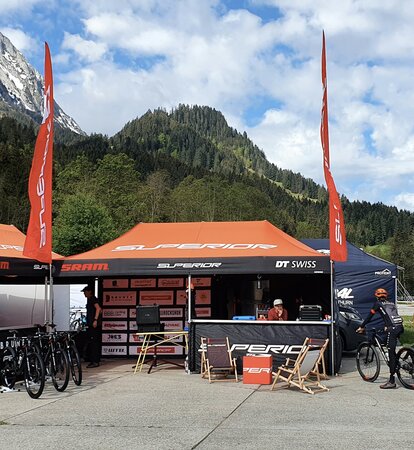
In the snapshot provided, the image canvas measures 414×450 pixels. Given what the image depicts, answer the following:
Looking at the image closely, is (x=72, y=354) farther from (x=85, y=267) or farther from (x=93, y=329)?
(x=93, y=329)

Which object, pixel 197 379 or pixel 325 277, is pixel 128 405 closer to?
pixel 197 379

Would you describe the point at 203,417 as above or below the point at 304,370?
below

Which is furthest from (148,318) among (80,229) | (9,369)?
(80,229)

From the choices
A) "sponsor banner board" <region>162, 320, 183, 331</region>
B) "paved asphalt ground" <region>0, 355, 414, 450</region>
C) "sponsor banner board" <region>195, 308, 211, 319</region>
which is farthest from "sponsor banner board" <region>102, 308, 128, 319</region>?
"paved asphalt ground" <region>0, 355, 414, 450</region>

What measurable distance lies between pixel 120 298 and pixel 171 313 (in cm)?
135

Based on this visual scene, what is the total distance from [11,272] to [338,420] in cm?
670

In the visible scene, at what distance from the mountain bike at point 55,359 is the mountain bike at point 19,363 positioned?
0.59 ft

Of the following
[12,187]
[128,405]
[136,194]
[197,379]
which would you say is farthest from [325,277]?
[12,187]

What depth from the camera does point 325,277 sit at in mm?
17578

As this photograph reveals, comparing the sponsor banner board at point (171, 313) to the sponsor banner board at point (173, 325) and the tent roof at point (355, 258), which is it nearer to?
the sponsor banner board at point (173, 325)

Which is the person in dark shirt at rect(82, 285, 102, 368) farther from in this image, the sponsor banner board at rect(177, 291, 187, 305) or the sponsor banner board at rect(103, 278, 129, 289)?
the sponsor banner board at rect(177, 291, 187, 305)

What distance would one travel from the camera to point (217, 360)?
38.2ft

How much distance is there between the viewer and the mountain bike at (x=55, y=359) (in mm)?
→ 10312

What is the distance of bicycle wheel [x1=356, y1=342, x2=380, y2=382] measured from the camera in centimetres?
1158
